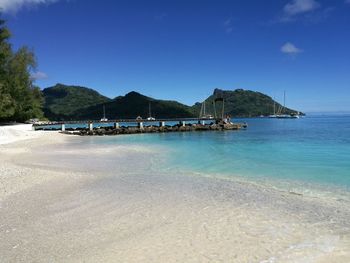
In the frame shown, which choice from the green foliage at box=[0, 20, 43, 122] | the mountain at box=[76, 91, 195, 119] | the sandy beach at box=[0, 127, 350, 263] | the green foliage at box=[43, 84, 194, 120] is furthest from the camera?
the mountain at box=[76, 91, 195, 119]

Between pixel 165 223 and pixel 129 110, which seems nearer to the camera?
pixel 165 223

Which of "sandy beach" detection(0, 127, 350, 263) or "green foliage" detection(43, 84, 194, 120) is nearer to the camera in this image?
"sandy beach" detection(0, 127, 350, 263)

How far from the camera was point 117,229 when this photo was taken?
8.75 meters

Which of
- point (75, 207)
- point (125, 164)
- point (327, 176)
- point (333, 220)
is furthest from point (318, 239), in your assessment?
point (125, 164)

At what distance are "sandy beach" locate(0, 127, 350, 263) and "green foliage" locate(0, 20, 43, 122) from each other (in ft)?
136

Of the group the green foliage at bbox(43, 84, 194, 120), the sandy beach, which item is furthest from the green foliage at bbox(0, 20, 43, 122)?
the green foliage at bbox(43, 84, 194, 120)

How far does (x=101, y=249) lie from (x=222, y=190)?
23.0ft

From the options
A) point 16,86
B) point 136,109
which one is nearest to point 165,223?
point 16,86

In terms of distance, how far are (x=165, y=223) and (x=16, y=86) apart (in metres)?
54.0

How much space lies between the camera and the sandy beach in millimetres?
7230

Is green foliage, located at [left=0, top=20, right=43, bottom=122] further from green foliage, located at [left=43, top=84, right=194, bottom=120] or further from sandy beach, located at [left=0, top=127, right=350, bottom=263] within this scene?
green foliage, located at [left=43, top=84, right=194, bottom=120]

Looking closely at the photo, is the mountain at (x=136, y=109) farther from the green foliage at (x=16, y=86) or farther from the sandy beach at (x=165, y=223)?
the sandy beach at (x=165, y=223)

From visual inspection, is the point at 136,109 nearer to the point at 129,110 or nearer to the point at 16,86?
the point at 129,110

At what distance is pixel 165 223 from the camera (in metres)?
9.30
